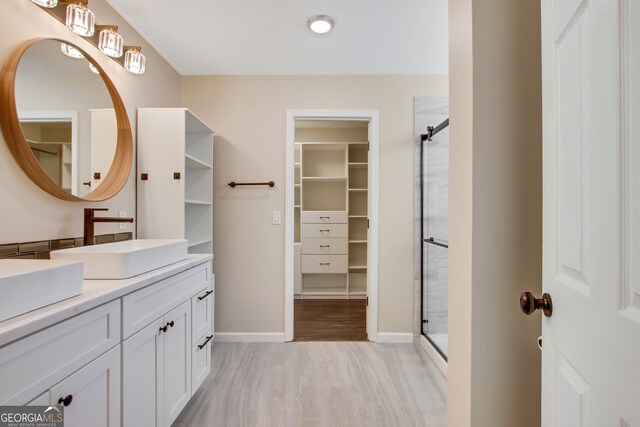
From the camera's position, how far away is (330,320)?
10.5 feet

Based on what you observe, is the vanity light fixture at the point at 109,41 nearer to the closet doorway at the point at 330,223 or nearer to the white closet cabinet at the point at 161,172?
the white closet cabinet at the point at 161,172

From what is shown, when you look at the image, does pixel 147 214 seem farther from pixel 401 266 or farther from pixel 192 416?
pixel 401 266

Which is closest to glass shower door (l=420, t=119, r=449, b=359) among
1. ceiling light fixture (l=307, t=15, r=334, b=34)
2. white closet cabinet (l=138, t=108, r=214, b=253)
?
ceiling light fixture (l=307, t=15, r=334, b=34)

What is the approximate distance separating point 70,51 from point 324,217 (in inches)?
116

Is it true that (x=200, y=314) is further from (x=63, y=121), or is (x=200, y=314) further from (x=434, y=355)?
(x=434, y=355)

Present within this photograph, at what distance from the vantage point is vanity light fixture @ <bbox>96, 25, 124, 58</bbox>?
1589 mm

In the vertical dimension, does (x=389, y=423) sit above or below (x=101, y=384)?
below

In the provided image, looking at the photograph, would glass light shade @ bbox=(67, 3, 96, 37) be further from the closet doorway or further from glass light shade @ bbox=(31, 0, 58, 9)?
the closet doorway

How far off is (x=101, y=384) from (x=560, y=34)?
171cm

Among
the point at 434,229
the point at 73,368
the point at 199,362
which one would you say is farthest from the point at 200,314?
the point at 434,229

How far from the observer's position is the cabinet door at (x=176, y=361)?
138 centimetres

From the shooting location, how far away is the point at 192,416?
1.65 metres

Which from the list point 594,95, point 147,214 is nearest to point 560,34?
→ point 594,95

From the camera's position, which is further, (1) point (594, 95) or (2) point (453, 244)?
(2) point (453, 244)
